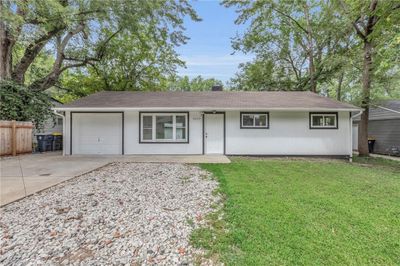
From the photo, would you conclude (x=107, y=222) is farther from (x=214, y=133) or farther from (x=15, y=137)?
(x=15, y=137)

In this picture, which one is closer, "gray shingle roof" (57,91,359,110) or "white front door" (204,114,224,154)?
"gray shingle roof" (57,91,359,110)

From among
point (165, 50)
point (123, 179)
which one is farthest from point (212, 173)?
point (165, 50)

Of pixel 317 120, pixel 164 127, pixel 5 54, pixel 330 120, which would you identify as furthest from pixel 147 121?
pixel 5 54

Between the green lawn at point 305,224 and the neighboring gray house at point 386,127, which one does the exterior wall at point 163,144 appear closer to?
the green lawn at point 305,224

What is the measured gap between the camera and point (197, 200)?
452 centimetres

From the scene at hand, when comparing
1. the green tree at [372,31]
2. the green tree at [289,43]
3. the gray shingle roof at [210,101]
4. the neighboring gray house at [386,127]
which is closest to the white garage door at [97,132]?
the gray shingle roof at [210,101]

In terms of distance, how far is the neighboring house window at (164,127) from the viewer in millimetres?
11109

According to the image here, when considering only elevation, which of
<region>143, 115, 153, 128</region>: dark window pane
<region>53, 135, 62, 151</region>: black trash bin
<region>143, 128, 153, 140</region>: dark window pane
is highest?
<region>143, 115, 153, 128</region>: dark window pane

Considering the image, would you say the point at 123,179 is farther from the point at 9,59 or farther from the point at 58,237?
the point at 9,59

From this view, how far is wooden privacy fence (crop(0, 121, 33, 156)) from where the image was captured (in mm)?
10195

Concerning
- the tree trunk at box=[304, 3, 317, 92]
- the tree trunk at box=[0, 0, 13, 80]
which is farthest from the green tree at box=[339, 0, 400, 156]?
Result: the tree trunk at box=[0, 0, 13, 80]

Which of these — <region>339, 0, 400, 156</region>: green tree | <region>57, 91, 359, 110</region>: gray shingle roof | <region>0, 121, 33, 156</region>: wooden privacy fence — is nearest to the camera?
<region>339, 0, 400, 156</region>: green tree

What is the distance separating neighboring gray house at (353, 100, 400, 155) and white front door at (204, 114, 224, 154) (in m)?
8.70

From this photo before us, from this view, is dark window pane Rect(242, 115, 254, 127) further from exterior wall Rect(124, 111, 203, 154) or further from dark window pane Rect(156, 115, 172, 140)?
dark window pane Rect(156, 115, 172, 140)
